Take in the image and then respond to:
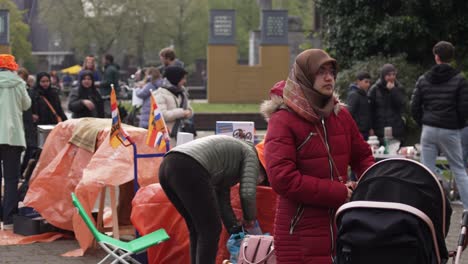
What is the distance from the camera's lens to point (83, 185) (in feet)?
29.7

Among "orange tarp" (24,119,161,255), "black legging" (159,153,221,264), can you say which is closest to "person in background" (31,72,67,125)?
"orange tarp" (24,119,161,255)

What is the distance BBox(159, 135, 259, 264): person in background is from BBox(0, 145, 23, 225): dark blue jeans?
4268 mm

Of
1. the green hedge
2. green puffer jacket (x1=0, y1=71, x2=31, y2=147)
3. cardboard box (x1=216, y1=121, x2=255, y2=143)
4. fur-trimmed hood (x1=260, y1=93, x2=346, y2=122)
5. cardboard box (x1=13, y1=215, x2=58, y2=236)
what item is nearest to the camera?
fur-trimmed hood (x1=260, y1=93, x2=346, y2=122)

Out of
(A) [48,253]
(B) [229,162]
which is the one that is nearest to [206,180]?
(B) [229,162]

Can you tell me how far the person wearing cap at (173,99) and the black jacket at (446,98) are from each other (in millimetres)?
2701

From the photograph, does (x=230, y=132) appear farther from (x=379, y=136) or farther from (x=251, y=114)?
(x=251, y=114)

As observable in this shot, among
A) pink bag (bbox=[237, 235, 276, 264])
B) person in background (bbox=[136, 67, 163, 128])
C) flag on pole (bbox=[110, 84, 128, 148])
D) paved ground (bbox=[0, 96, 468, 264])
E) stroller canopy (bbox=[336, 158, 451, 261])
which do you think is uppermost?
stroller canopy (bbox=[336, 158, 451, 261])

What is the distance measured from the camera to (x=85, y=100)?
14.0 metres

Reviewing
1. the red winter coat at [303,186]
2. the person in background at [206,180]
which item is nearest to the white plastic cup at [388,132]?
the person in background at [206,180]

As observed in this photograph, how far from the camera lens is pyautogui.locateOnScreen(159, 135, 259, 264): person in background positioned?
668 cm

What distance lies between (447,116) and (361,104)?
7.00 feet

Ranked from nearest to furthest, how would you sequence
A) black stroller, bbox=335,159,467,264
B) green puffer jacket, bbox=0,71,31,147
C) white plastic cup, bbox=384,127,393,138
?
black stroller, bbox=335,159,467,264
green puffer jacket, bbox=0,71,31,147
white plastic cup, bbox=384,127,393,138

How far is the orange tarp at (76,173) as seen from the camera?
9031mm

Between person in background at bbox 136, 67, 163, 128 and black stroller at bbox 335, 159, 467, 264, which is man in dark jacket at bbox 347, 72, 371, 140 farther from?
black stroller at bbox 335, 159, 467, 264
